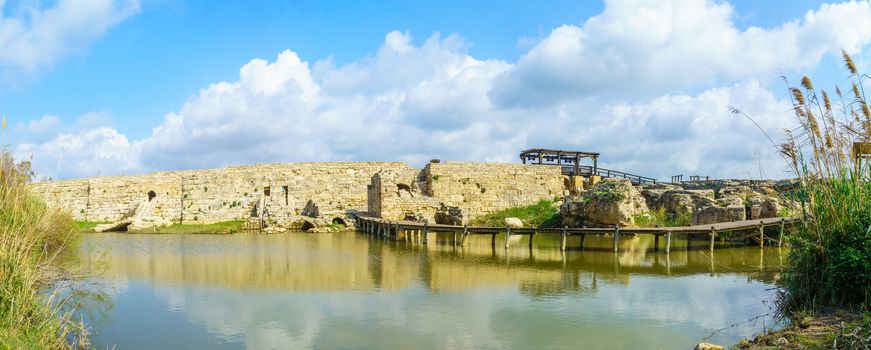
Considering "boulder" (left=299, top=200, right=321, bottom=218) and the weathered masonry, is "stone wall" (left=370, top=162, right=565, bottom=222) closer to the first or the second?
the weathered masonry

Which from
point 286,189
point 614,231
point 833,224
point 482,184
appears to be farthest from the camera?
point 286,189

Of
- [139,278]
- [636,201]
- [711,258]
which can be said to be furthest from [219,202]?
[711,258]

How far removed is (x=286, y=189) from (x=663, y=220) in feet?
54.8

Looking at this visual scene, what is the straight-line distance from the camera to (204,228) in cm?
2520

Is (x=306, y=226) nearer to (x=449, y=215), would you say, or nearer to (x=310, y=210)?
(x=310, y=210)

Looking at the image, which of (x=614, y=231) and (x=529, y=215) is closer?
(x=614, y=231)

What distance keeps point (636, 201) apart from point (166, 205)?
20.5m

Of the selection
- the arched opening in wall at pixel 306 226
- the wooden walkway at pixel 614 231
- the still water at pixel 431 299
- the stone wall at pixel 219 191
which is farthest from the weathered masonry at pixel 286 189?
the still water at pixel 431 299

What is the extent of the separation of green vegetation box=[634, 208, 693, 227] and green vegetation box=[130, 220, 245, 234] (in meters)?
16.4

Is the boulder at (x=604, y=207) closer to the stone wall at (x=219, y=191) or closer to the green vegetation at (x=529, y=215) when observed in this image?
the green vegetation at (x=529, y=215)

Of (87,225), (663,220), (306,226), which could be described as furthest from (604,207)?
(87,225)

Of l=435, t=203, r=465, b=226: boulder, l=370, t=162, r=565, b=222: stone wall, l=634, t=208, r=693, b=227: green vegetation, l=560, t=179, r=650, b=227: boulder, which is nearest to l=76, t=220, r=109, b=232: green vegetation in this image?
l=370, t=162, r=565, b=222: stone wall

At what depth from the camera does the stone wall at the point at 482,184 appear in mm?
26922

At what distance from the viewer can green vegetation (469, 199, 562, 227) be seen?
24688 millimetres
